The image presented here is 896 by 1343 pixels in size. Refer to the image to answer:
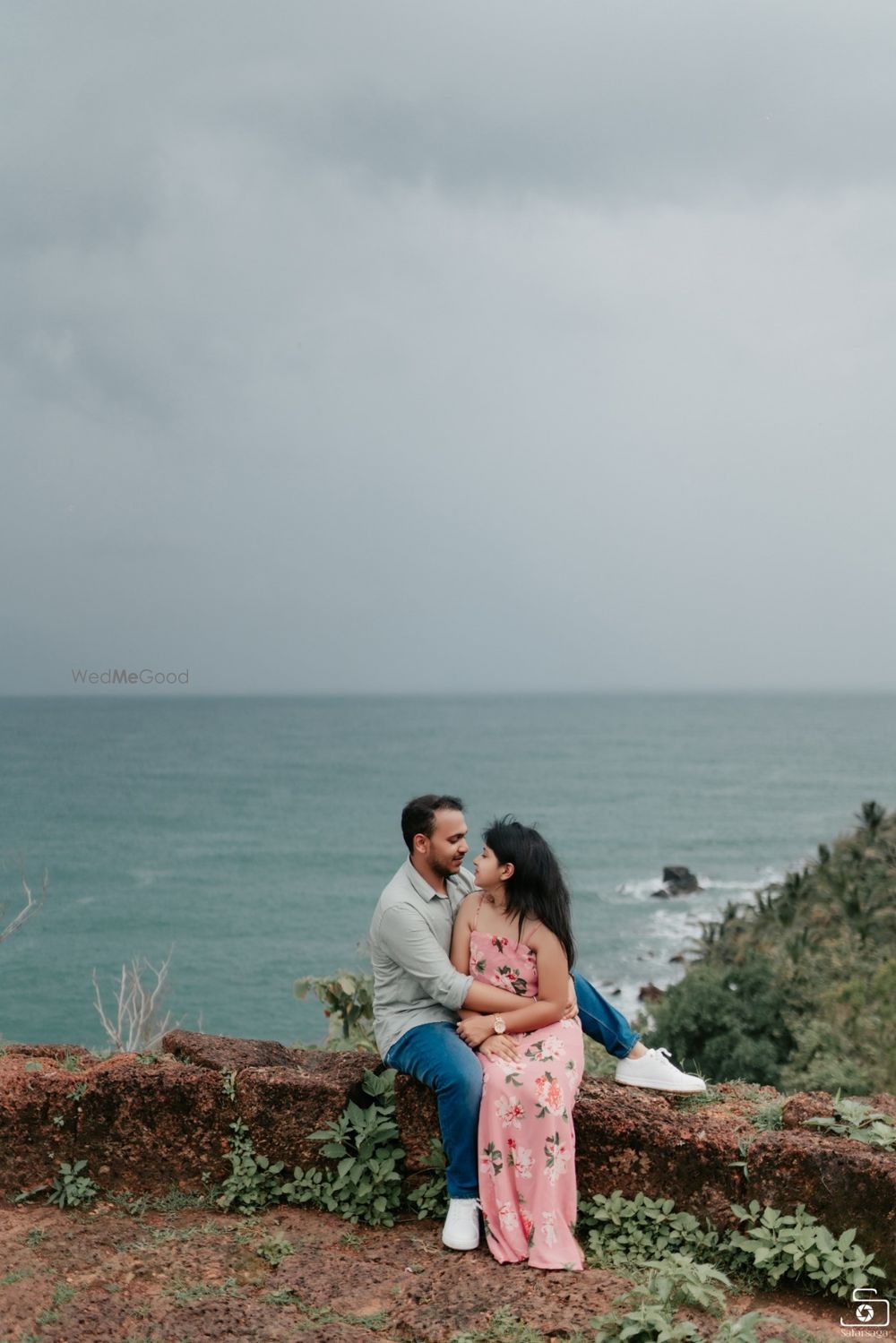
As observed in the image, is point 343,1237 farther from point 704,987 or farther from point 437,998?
point 704,987

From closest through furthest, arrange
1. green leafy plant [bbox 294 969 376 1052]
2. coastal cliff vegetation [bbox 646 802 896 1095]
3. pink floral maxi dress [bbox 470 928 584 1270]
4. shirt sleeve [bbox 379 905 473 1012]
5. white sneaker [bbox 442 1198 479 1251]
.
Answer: pink floral maxi dress [bbox 470 928 584 1270], white sneaker [bbox 442 1198 479 1251], shirt sleeve [bbox 379 905 473 1012], green leafy plant [bbox 294 969 376 1052], coastal cliff vegetation [bbox 646 802 896 1095]

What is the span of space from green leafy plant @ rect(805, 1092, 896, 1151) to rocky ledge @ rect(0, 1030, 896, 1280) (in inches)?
2.0

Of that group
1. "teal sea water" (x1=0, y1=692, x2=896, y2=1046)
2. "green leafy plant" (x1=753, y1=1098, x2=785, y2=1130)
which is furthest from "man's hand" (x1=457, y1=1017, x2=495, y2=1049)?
"teal sea water" (x1=0, y1=692, x2=896, y2=1046)

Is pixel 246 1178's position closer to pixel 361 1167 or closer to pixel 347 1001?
pixel 361 1167

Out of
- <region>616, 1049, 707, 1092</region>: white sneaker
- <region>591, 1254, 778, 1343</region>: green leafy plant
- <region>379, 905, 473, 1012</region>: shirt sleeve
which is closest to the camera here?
<region>591, 1254, 778, 1343</region>: green leafy plant

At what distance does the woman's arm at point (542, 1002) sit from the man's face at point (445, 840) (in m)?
0.50

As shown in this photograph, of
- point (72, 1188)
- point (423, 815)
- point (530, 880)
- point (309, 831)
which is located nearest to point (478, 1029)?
point (530, 880)

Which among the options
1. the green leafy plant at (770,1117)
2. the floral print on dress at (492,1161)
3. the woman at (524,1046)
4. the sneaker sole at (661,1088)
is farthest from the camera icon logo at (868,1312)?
the floral print on dress at (492,1161)

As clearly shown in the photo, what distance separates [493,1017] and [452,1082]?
1.09 ft

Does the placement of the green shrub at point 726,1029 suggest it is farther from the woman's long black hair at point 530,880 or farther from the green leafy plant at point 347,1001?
the woman's long black hair at point 530,880

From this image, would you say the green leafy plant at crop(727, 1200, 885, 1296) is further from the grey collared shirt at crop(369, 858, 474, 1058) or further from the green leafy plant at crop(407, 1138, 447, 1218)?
the grey collared shirt at crop(369, 858, 474, 1058)

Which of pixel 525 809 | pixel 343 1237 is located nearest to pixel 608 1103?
pixel 343 1237

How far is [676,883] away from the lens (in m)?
63.4

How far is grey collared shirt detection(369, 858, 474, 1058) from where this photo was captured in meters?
4.87
